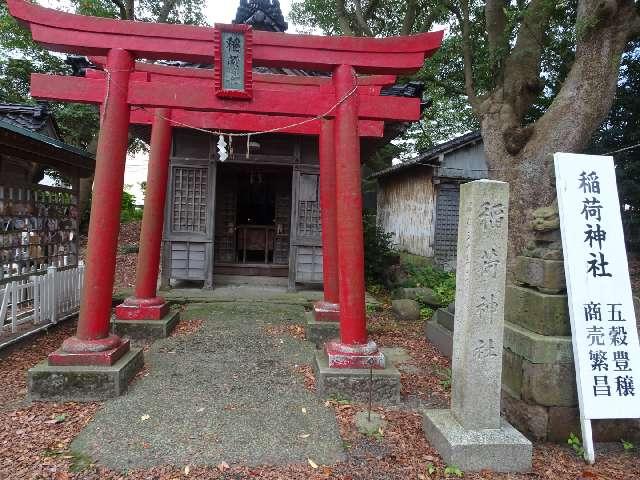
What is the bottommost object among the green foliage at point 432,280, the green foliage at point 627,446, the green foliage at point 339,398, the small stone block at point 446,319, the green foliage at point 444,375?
the green foliage at point 627,446

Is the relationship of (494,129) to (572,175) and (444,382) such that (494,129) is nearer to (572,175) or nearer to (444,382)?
(572,175)

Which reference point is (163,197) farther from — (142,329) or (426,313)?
(426,313)

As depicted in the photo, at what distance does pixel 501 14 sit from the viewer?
9570 mm

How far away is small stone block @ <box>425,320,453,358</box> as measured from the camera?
6.60 metres

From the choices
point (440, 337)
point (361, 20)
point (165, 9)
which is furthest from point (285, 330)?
point (165, 9)

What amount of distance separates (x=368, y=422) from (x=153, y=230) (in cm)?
458

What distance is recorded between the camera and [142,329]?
6.47 metres

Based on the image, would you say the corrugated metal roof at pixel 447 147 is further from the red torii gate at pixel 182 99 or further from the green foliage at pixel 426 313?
the red torii gate at pixel 182 99

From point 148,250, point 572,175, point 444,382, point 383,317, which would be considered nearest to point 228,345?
point 148,250

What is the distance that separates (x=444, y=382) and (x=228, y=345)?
10.6 feet

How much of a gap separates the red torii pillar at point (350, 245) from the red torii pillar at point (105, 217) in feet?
8.20

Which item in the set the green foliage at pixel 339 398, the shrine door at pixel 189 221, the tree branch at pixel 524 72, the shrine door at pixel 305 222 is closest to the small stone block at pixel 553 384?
the green foliage at pixel 339 398

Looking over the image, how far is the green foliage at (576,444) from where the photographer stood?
3875 millimetres

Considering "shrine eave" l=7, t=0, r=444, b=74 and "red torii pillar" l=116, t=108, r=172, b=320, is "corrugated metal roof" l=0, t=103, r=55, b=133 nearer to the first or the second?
"red torii pillar" l=116, t=108, r=172, b=320
